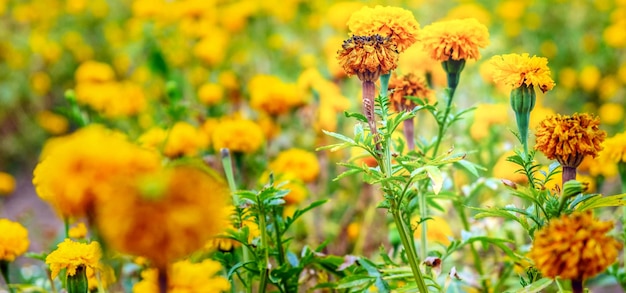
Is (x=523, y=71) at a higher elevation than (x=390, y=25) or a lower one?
lower

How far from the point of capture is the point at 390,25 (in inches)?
44.2

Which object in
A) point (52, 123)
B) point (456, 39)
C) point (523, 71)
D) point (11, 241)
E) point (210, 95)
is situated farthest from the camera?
point (52, 123)

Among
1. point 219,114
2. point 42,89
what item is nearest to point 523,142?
point 219,114

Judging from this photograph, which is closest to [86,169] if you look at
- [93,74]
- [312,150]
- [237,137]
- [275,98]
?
[237,137]

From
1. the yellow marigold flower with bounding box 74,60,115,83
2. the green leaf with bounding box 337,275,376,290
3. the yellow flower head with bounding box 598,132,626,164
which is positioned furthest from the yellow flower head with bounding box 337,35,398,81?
the yellow marigold flower with bounding box 74,60,115,83

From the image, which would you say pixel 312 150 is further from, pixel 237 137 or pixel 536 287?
pixel 536 287

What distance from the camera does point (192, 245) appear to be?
25.8 inches

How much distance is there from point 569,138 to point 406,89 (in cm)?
43

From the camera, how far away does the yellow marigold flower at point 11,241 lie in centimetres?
133

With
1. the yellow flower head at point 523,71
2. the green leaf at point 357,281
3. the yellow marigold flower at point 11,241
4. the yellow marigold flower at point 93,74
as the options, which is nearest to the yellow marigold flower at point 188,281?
the green leaf at point 357,281

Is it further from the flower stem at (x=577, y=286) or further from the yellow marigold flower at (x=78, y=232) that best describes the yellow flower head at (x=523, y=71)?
the yellow marigold flower at (x=78, y=232)

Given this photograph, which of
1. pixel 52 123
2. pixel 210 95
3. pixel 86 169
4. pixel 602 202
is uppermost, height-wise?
pixel 52 123

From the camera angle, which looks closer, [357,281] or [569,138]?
[569,138]

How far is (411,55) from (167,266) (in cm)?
111
